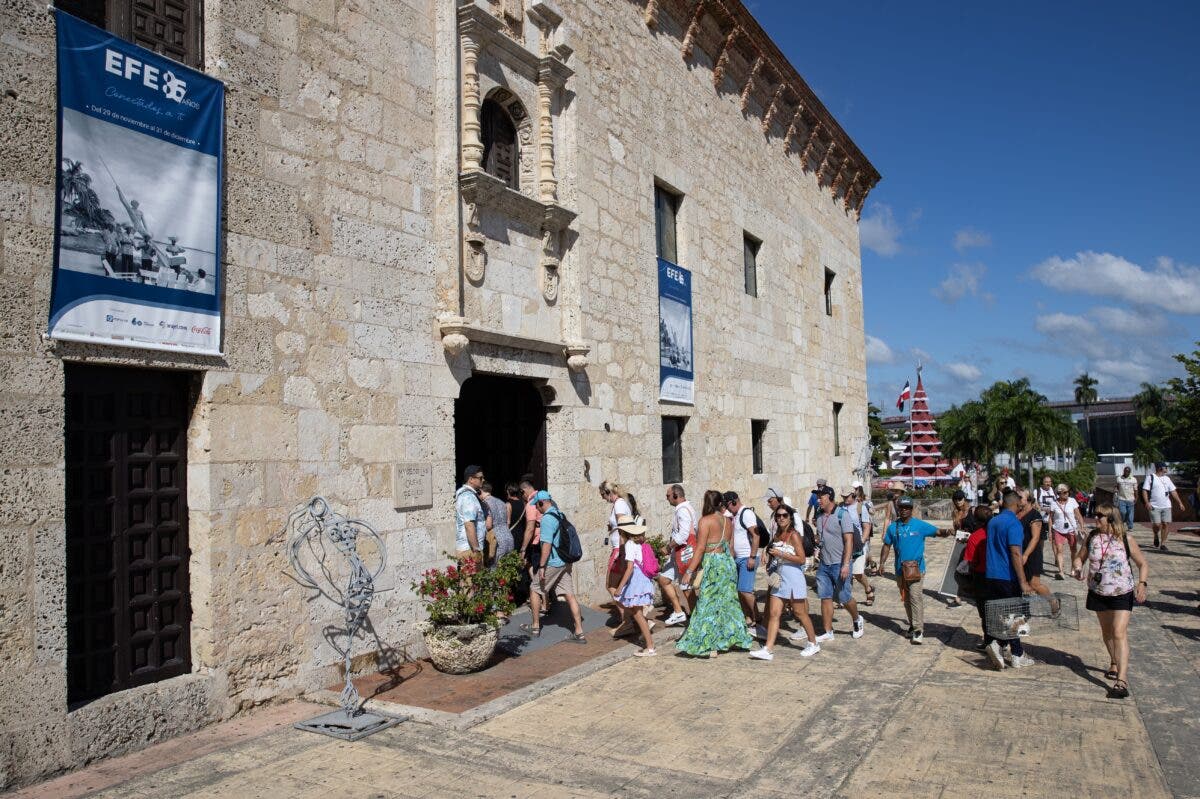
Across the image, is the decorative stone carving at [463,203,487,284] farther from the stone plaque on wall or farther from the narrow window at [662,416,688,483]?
the narrow window at [662,416,688,483]

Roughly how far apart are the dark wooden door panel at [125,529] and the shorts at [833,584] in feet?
21.1

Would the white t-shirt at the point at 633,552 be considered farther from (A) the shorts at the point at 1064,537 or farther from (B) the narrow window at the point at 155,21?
(A) the shorts at the point at 1064,537

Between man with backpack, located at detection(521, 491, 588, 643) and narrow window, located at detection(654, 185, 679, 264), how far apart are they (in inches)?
226

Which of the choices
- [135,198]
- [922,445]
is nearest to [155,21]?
[135,198]

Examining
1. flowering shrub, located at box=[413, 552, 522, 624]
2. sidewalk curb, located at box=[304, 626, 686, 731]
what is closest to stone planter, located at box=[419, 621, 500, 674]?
flowering shrub, located at box=[413, 552, 522, 624]

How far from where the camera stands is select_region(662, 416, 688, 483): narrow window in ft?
43.3

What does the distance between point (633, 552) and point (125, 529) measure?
4.60 metres

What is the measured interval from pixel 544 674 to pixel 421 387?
116 inches

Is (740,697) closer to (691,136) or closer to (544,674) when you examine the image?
(544,674)

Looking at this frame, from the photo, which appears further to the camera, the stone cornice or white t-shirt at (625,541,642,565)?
the stone cornice

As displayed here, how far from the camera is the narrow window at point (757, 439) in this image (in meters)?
16.5

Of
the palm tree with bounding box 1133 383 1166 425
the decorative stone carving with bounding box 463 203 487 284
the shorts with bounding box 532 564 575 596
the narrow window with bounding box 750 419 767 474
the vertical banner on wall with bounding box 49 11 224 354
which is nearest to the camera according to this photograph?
the vertical banner on wall with bounding box 49 11 224 354

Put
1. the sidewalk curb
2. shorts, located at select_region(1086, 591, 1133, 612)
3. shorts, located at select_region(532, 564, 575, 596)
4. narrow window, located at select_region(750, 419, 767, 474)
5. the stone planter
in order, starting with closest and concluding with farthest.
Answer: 1. the sidewalk curb
2. shorts, located at select_region(1086, 591, 1133, 612)
3. the stone planter
4. shorts, located at select_region(532, 564, 575, 596)
5. narrow window, located at select_region(750, 419, 767, 474)

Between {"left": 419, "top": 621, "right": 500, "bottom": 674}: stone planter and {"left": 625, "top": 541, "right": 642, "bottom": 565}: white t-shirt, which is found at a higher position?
{"left": 625, "top": 541, "right": 642, "bottom": 565}: white t-shirt
